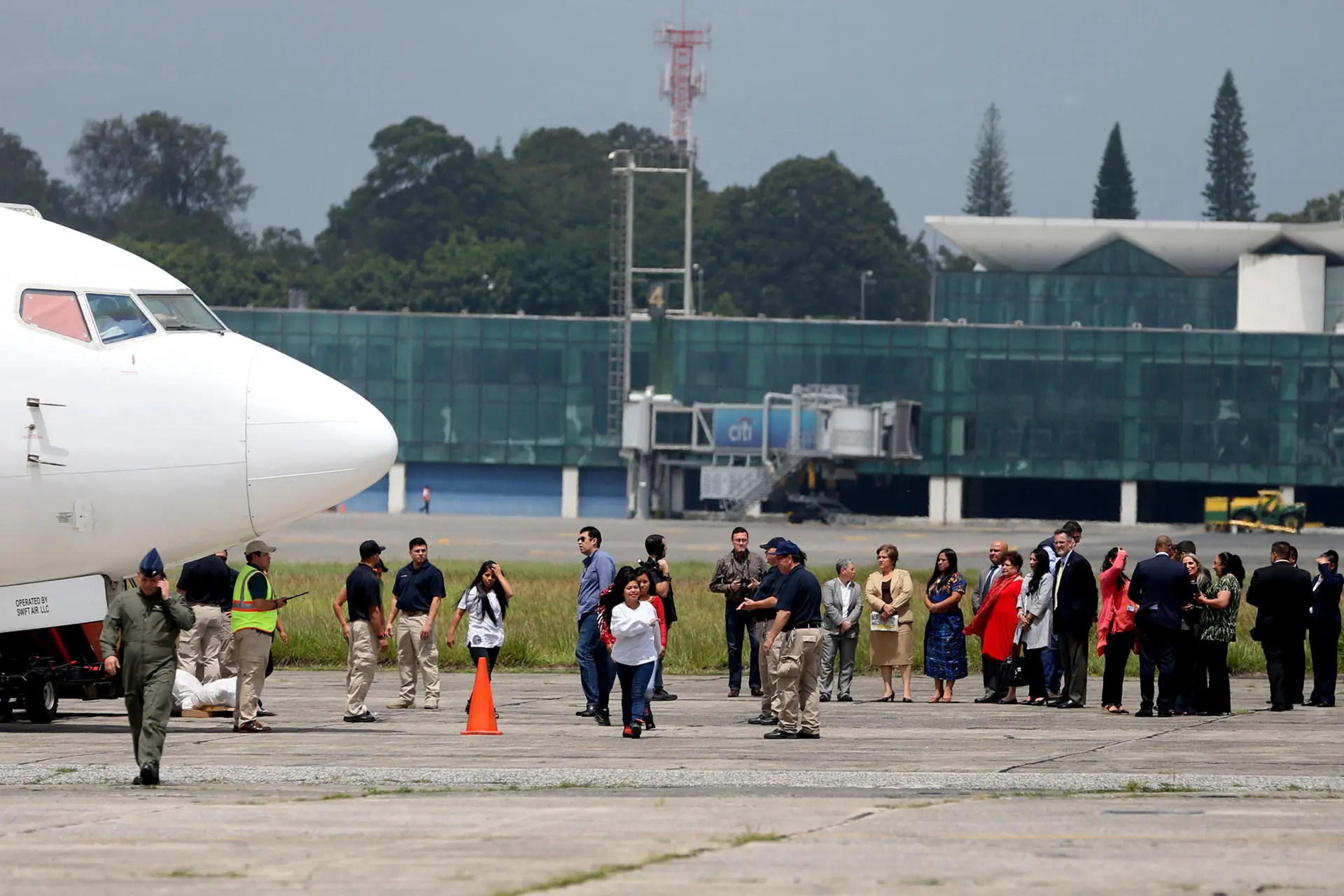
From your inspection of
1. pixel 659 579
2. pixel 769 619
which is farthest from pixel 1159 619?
pixel 659 579

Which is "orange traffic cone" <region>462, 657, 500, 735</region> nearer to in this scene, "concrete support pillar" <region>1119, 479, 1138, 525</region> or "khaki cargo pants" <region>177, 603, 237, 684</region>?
"khaki cargo pants" <region>177, 603, 237, 684</region>

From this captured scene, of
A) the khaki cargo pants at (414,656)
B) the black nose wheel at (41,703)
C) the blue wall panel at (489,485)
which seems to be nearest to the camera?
the black nose wheel at (41,703)

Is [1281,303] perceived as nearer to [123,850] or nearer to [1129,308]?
[1129,308]

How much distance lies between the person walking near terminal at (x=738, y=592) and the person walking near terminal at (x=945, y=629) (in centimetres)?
223

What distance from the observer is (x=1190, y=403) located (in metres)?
102

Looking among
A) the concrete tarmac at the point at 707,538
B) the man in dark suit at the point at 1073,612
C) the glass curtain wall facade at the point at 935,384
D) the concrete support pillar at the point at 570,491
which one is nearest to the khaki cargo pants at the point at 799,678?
the man in dark suit at the point at 1073,612

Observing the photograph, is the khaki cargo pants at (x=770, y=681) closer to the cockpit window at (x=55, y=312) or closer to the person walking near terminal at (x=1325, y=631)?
the person walking near terminal at (x=1325, y=631)

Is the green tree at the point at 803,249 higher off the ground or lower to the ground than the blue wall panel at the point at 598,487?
higher

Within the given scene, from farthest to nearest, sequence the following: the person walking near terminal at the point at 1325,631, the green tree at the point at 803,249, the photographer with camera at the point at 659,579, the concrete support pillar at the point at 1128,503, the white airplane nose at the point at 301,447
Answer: the green tree at the point at 803,249 → the concrete support pillar at the point at 1128,503 → the person walking near terminal at the point at 1325,631 → the photographer with camera at the point at 659,579 → the white airplane nose at the point at 301,447

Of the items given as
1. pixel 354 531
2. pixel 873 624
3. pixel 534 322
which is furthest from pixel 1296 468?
pixel 873 624

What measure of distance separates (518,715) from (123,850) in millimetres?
10213

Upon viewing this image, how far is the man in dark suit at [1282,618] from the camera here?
23.6m

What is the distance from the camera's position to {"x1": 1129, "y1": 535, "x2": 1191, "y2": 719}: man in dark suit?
888 inches

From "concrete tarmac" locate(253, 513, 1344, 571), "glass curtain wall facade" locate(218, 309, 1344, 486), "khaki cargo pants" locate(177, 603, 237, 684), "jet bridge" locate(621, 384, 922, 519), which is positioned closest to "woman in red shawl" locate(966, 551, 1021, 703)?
"khaki cargo pants" locate(177, 603, 237, 684)
